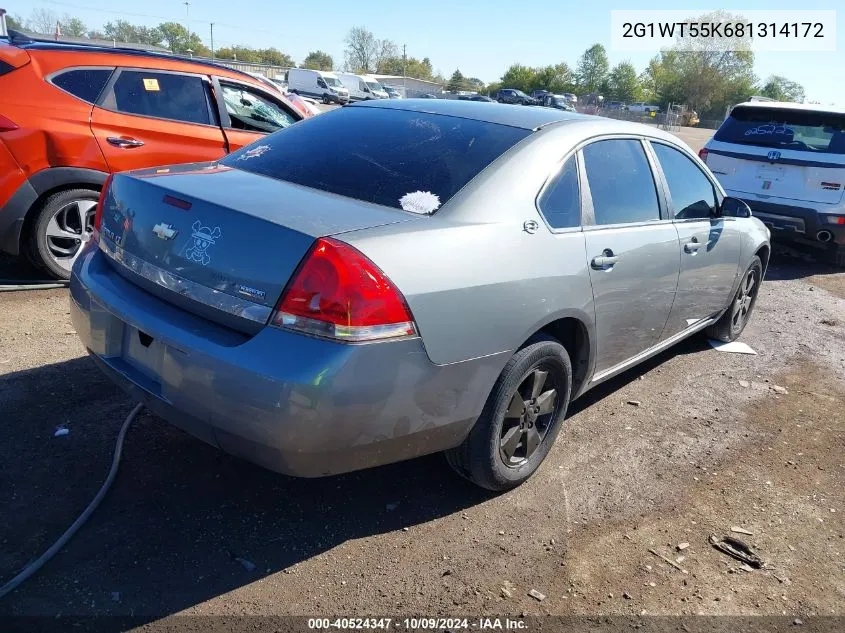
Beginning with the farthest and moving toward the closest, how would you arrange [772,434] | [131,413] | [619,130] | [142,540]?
1. [772,434]
2. [619,130]
3. [131,413]
4. [142,540]

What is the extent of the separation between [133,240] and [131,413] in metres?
1.08

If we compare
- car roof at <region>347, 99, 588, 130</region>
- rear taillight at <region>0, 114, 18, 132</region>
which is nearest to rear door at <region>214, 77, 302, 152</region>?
rear taillight at <region>0, 114, 18, 132</region>

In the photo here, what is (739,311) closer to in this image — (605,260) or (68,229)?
(605,260)

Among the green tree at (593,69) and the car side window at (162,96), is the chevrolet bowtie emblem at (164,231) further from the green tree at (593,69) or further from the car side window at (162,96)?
the green tree at (593,69)

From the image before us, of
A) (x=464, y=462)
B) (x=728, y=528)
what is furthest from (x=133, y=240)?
(x=728, y=528)

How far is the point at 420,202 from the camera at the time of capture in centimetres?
281

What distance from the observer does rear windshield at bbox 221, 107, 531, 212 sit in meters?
2.95

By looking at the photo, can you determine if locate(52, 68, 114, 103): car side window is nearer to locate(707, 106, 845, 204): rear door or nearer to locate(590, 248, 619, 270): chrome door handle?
locate(590, 248, 619, 270): chrome door handle

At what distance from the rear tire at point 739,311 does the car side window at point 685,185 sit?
1.00 metres

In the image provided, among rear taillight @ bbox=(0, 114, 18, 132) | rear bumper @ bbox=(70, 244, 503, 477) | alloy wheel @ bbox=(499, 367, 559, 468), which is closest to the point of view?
rear bumper @ bbox=(70, 244, 503, 477)

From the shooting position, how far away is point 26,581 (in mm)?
2393

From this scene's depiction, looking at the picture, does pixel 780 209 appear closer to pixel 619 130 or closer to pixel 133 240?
pixel 619 130

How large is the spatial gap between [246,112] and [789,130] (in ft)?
20.2

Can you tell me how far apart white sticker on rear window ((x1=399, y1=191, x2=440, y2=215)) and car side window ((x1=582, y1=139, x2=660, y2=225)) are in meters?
0.98
